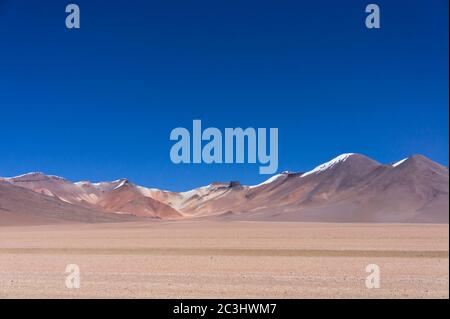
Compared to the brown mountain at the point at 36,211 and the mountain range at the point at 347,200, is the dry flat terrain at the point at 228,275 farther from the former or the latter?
the mountain range at the point at 347,200

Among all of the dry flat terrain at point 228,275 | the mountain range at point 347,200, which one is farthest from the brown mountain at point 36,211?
the dry flat terrain at point 228,275

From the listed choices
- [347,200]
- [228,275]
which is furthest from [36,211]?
[228,275]

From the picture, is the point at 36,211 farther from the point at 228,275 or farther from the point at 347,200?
the point at 228,275

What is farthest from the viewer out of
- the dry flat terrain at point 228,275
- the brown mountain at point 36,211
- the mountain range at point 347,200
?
the mountain range at point 347,200

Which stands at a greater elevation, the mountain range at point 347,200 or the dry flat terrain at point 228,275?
the mountain range at point 347,200

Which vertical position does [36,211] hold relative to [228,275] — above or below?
above

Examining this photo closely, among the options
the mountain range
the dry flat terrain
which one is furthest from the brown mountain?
the dry flat terrain

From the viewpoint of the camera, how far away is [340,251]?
101 feet

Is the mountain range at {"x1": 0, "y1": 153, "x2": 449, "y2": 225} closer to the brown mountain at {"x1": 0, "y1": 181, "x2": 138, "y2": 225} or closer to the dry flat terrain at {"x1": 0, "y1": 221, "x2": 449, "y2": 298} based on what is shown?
the brown mountain at {"x1": 0, "y1": 181, "x2": 138, "y2": 225}

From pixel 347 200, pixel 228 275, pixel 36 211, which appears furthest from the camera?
pixel 347 200

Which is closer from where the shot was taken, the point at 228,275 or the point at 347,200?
the point at 228,275
